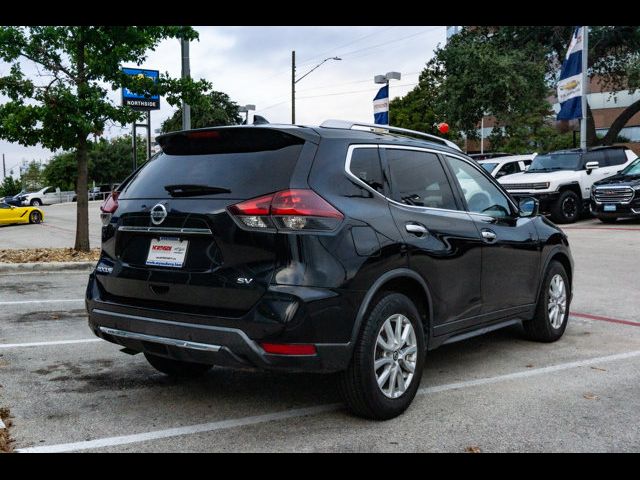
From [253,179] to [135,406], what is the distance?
1726 mm

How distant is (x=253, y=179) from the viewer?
3.98 m

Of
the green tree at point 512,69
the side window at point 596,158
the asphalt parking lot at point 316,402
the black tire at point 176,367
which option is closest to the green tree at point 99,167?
the green tree at point 512,69

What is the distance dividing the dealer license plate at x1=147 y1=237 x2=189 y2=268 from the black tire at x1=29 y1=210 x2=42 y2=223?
81.8 ft

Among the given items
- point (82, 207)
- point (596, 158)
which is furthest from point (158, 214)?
point (596, 158)

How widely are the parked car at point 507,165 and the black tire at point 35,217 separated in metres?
17.2

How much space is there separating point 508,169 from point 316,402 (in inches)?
713

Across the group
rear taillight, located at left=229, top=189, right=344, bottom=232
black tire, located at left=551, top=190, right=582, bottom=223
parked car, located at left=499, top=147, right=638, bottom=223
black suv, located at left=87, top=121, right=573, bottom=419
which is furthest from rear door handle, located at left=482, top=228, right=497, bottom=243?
black tire, located at left=551, top=190, right=582, bottom=223

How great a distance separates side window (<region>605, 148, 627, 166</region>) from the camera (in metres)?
20.4

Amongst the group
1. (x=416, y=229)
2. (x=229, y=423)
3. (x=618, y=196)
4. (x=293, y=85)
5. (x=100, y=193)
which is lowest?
(x=229, y=423)

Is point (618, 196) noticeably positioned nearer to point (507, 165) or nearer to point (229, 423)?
point (507, 165)

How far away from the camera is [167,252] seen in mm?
4102

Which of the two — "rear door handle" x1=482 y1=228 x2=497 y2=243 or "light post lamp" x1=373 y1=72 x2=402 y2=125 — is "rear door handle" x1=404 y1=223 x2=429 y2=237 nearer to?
"rear door handle" x1=482 y1=228 x2=497 y2=243

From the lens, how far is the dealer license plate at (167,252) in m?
4.04
